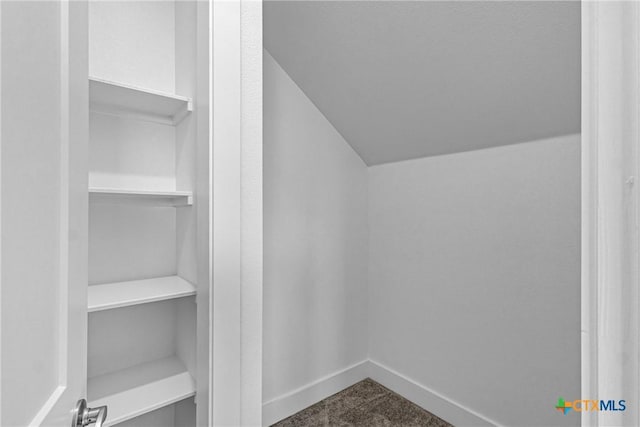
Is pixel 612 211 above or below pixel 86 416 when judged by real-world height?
above

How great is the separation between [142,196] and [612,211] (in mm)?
1313

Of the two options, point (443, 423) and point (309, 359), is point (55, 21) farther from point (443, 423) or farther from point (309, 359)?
point (443, 423)

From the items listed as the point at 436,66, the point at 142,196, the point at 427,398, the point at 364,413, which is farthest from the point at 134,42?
the point at 427,398

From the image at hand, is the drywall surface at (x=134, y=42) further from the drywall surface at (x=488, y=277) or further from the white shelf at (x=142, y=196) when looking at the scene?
the drywall surface at (x=488, y=277)

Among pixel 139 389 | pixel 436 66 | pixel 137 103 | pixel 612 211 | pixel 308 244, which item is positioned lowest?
pixel 139 389

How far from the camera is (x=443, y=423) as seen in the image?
185 centimetres

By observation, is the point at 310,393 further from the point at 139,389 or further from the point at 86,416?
the point at 86,416

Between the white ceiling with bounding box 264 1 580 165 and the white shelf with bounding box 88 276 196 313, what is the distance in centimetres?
138

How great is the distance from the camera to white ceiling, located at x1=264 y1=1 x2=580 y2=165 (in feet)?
3.92

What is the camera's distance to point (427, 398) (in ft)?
6.41

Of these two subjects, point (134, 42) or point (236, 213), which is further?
point (134, 42)

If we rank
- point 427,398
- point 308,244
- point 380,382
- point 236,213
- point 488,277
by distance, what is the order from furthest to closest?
point 380,382 → point 308,244 → point 427,398 → point 488,277 → point 236,213

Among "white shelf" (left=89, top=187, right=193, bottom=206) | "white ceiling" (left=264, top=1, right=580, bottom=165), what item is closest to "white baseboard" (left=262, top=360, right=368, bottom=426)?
"white shelf" (left=89, top=187, right=193, bottom=206)

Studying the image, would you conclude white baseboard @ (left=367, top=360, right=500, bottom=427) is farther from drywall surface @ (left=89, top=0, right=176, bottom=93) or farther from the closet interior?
drywall surface @ (left=89, top=0, right=176, bottom=93)
